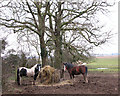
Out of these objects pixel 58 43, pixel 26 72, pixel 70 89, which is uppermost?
pixel 58 43

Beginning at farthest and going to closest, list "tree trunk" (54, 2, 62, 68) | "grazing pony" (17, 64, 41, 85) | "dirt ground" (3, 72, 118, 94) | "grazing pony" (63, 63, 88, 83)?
"tree trunk" (54, 2, 62, 68) → "grazing pony" (17, 64, 41, 85) → "grazing pony" (63, 63, 88, 83) → "dirt ground" (3, 72, 118, 94)

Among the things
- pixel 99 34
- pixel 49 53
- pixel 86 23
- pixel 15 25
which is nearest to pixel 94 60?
pixel 99 34

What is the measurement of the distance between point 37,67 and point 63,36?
3.34 meters

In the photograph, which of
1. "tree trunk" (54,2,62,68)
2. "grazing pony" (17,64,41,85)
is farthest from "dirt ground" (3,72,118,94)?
"tree trunk" (54,2,62,68)

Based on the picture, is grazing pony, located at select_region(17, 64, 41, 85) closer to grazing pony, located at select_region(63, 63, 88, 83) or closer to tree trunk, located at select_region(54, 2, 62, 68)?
grazing pony, located at select_region(63, 63, 88, 83)

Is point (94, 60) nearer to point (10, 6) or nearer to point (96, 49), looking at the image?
point (96, 49)

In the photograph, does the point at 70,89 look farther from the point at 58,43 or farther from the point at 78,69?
the point at 58,43

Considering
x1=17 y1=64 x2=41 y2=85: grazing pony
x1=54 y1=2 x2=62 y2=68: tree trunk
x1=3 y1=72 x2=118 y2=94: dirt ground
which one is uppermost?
x1=54 y1=2 x2=62 y2=68: tree trunk

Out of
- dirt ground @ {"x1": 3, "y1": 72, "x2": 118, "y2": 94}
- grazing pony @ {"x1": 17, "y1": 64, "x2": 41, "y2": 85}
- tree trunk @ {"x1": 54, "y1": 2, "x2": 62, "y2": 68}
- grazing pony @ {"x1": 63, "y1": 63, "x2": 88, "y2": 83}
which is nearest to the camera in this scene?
dirt ground @ {"x1": 3, "y1": 72, "x2": 118, "y2": 94}

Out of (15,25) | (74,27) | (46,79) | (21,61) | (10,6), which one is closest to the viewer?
(46,79)

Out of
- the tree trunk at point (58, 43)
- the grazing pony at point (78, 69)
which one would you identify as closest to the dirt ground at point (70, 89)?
the grazing pony at point (78, 69)

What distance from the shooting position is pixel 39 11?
12.4 meters

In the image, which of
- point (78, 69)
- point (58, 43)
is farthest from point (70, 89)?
point (58, 43)

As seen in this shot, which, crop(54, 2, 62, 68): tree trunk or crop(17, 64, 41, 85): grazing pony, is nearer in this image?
crop(17, 64, 41, 85): grazing pony
